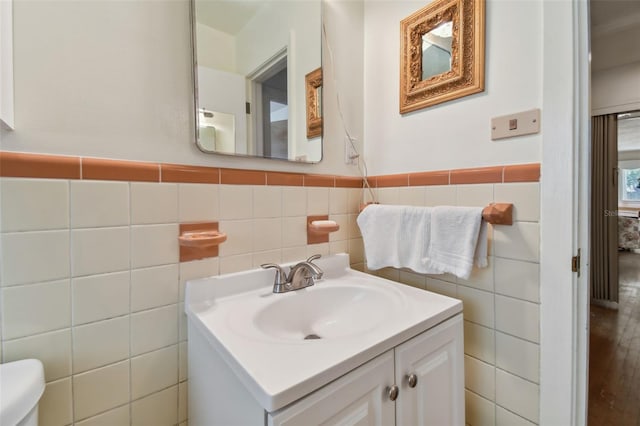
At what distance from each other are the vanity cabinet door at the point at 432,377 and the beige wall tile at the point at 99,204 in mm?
808

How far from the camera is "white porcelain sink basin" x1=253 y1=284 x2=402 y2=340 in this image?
84 cm

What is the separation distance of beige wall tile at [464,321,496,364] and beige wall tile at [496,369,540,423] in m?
0.05

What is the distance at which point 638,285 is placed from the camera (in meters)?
3.04

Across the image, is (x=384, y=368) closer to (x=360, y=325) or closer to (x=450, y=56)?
(x=360, y=325)

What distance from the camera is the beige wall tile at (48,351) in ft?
1.99

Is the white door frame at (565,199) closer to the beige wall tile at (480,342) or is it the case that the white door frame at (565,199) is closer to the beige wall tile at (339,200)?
the beige wall tile at (480,342)

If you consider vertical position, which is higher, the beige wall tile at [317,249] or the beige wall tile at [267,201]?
the beige wall tile at [267,201]

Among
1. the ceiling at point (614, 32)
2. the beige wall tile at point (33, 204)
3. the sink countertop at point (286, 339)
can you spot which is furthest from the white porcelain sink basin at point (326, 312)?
the ceiling at point (614, 32)

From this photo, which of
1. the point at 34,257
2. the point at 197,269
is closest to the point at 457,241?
the point at 197,269

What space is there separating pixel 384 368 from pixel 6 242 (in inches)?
35.7

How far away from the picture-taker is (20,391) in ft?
1.67

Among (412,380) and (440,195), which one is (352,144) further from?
(412,380)

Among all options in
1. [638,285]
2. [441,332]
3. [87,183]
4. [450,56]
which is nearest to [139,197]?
[87,183]

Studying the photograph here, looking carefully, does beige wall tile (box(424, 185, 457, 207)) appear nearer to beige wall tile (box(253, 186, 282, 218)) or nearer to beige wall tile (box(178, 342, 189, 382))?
beige wall tile (box(253, 186, 282, 218))
